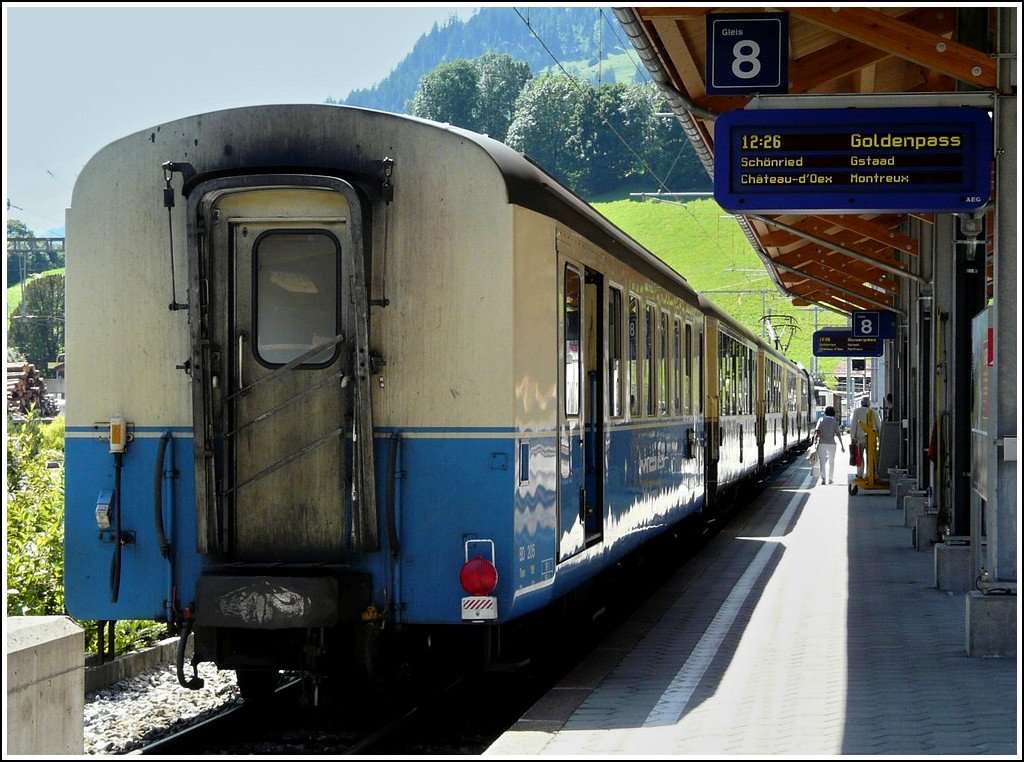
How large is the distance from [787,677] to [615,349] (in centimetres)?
271

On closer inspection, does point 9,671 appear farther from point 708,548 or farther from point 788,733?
point 708,548

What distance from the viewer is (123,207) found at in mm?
7637

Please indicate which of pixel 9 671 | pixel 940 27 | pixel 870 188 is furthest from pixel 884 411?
pixel 9 671

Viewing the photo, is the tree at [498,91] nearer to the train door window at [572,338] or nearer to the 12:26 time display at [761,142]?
the 12:26 time display at [761,142]

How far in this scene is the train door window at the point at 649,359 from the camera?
11.5m

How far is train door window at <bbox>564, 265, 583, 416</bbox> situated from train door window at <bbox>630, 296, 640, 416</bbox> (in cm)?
187

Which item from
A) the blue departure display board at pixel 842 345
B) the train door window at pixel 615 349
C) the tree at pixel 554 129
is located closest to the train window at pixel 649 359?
the train door window at pixel 615 349

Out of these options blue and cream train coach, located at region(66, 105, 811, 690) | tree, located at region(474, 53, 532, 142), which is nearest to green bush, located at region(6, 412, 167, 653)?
blue and cream train coach, located at region(66, 105, 811, 690)

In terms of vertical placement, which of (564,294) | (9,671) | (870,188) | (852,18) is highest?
(852,18)

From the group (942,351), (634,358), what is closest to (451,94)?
(942,351)

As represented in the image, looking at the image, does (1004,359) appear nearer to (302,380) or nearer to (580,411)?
(580,411)

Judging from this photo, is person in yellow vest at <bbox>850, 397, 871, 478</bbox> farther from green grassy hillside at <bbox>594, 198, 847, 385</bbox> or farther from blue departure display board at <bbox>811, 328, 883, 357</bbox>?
green grassy hillside at <bbox>594, 198, 847, 385</bbox>

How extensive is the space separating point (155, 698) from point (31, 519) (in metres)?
3.37

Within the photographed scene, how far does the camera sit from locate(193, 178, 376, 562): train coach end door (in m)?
7.34
